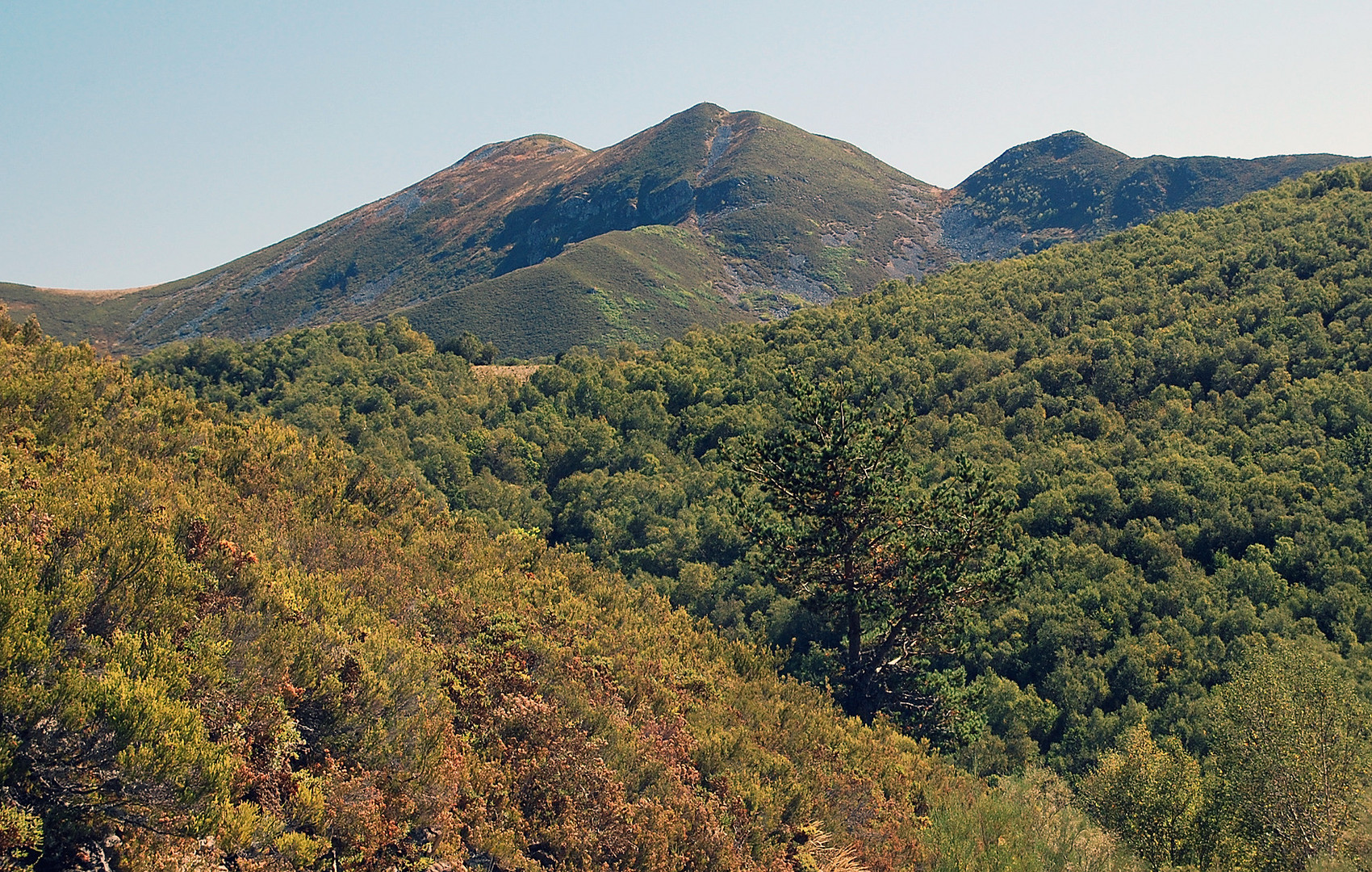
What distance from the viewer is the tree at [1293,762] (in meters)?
15.3

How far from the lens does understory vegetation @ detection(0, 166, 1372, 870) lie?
8047 millimetres

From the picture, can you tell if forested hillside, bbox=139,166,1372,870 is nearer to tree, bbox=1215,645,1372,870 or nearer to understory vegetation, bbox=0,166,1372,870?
tree, bbox=1215,645,1372,870

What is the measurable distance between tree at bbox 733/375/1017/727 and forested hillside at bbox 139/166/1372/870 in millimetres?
776

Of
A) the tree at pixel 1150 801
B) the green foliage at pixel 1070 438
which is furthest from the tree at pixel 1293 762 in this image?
the green foliage at pixel 1070 438

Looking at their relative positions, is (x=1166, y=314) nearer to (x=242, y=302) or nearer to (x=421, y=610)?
(x=421, y=610)

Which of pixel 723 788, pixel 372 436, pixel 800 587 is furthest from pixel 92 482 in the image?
pixel 372 436

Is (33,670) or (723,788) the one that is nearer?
(33,670)

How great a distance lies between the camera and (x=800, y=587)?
80.0ft

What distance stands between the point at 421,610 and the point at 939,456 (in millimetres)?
40510

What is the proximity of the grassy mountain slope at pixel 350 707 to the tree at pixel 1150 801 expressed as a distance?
108 cm

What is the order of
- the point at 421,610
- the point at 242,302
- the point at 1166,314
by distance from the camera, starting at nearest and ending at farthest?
the point at 421,610, the point at 1166,314, the point at 242,302

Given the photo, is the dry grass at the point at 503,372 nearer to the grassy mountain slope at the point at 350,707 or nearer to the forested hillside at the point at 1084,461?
the forested hillside at the point at 1084,461

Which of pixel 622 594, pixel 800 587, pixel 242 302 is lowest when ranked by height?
pixel 800 587

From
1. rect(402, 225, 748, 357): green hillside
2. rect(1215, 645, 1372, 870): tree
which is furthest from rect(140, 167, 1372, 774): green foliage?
rect(402, 225, 748, 357): green hillside
